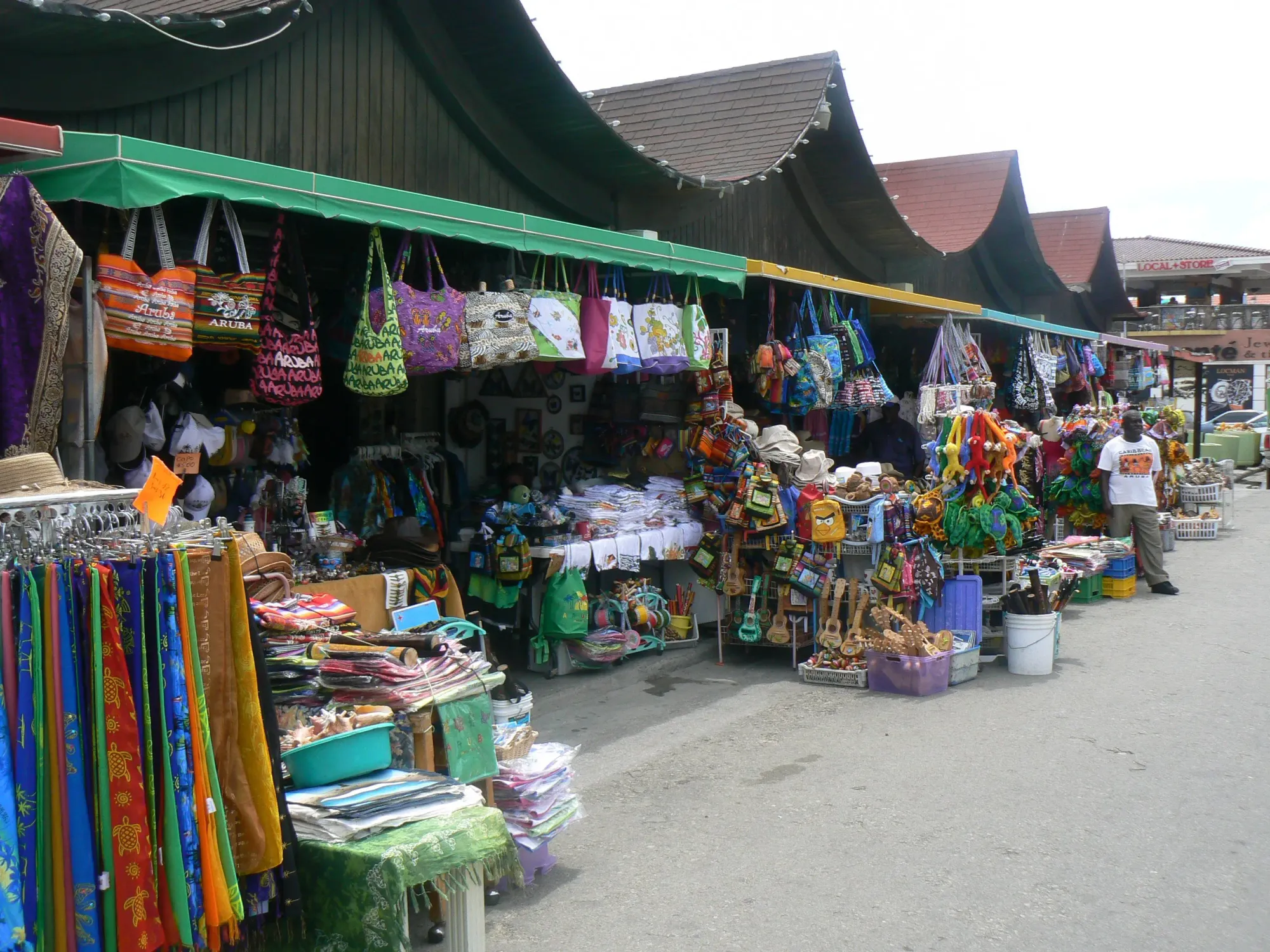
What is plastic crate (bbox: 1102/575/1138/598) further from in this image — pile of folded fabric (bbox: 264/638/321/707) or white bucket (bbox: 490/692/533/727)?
pile of folded fabric (bbox: 264/638/321/707)

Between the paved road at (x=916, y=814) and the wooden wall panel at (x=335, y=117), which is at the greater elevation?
the wooden wall panel at (x=335, y=117)

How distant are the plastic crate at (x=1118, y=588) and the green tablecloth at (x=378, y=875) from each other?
424 inches

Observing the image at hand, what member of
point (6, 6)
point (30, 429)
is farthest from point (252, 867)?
point (6, 6)

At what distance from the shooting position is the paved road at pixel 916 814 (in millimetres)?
4977

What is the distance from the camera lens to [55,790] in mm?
3447

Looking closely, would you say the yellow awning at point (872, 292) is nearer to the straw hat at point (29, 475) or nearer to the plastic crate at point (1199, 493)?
the straw hat at point (29, 475)

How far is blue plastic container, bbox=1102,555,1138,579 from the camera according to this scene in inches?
527

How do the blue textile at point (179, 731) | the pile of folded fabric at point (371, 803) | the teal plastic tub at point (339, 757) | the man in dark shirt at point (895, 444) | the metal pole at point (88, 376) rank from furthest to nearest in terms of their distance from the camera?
the man in dark shirt at point (895, 444), the metal pole at point (88, 376), the teal plastic tub at point (339, 757), the pile of folded fabric at point (371, 803), the blue textile at point (179, 731)

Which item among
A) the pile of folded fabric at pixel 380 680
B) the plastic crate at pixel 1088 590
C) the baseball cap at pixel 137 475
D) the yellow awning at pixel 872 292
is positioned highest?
the yellow awning at pixel 872 292

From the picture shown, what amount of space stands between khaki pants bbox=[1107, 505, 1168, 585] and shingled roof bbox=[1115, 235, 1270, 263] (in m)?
30.6

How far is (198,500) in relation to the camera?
670 cm

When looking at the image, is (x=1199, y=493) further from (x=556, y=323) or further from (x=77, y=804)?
(x=77, y=804)

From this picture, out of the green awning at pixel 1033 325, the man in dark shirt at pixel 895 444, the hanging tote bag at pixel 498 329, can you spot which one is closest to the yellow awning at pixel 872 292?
the green awning at pixel 1033 325

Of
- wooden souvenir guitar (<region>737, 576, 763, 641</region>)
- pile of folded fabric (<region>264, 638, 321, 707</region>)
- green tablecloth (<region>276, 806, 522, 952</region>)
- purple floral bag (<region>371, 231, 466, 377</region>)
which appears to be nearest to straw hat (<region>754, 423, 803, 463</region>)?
wooden souvenir guitar (<region>737, 576, 763, 641</region>)
